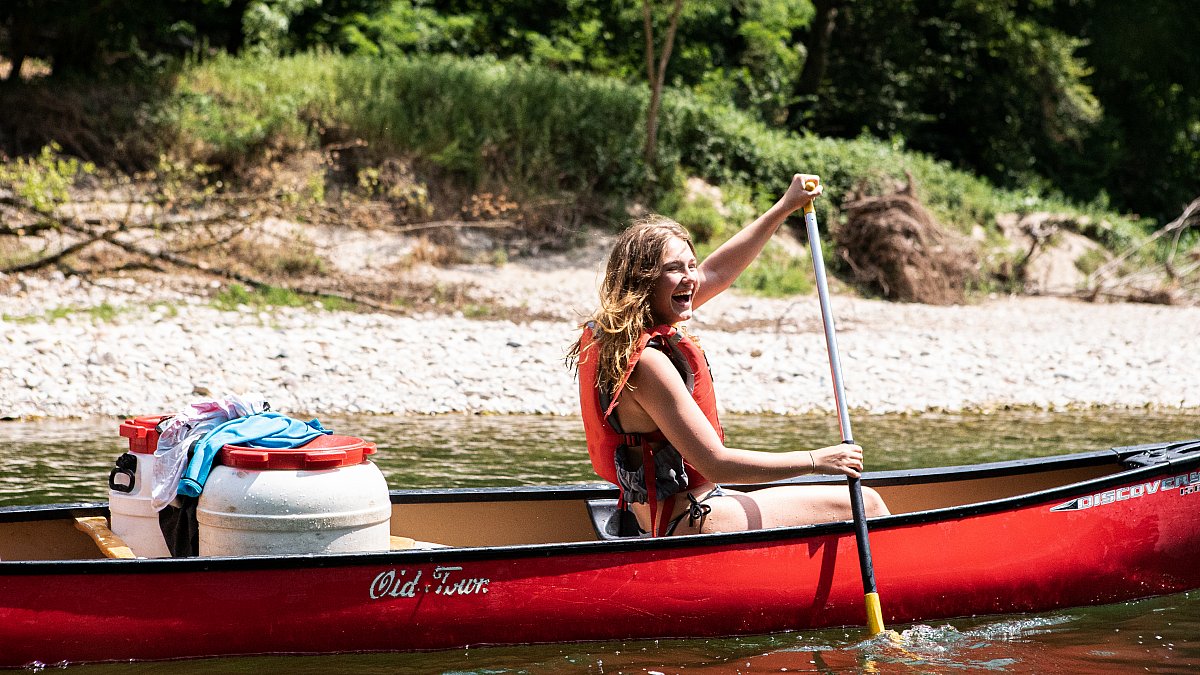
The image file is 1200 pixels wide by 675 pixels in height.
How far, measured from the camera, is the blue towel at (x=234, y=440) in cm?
419

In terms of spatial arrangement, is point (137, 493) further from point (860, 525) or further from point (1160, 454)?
point (1160, 454)

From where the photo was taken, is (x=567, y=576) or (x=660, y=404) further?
(x=567, y=576)

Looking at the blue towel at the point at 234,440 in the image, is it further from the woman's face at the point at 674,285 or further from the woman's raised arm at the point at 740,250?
the woman's raised arm at the point at 740,250

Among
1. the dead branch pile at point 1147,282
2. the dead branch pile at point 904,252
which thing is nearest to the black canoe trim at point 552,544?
the dead branch pile at point 904,252

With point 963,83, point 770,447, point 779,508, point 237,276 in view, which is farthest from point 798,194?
point 963,83

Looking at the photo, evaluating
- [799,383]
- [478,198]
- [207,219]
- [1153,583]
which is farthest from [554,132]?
[1153,583]

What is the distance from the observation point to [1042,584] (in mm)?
4867

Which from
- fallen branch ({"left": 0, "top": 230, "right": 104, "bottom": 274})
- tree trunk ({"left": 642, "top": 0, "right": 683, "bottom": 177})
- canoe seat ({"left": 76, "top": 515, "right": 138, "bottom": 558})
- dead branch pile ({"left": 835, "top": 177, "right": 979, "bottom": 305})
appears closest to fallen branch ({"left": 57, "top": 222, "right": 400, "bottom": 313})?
fallen branch ({"left": 0, "top": 230, "right": 104, "bottom": 274})

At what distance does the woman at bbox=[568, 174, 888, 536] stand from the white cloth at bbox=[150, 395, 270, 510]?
123 cm

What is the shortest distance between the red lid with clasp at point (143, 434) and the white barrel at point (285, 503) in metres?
0.30

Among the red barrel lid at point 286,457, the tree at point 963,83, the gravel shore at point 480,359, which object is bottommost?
the gravel shore at point 480,359

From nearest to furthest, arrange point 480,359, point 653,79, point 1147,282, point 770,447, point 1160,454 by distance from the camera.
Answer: point 1160,454
point 770,447
point 480,359
point 1147,282
point 653,79

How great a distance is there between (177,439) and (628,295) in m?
1.58

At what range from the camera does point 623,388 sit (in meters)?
4.10
